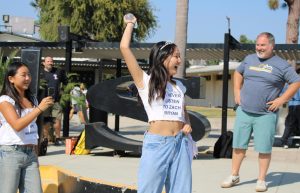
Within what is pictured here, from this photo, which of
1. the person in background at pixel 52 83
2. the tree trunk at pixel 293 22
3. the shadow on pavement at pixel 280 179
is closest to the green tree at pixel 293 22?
the tree trunk at pixel 293 22

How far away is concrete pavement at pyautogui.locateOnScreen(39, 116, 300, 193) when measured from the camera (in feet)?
23.2

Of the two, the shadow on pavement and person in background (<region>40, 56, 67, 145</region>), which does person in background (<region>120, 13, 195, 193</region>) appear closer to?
the shadow on pavement

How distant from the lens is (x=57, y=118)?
12.1 m

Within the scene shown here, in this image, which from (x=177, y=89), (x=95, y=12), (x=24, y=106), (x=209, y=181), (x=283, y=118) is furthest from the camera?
(x=95, y=12)

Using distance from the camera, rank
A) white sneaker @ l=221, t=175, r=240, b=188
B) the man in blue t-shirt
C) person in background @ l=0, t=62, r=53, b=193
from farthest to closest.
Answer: white sneaker @ l=221, t=175, r=240, b=188 → the man in blue t-shirt → person in background @ l=0, t=62, r=53, b=193

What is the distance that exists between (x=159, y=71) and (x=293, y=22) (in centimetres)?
2168

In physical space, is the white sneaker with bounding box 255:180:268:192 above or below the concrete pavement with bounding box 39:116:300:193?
above

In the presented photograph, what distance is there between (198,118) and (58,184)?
3951 millimetres

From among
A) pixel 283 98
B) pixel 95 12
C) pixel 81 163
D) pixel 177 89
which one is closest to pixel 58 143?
pixel 81 163

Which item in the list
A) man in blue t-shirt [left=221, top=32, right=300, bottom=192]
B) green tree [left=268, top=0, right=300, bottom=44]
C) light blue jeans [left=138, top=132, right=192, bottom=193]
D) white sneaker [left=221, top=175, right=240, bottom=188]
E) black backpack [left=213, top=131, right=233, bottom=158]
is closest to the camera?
light blue jeans [left=138, top=132, right=192, bottom=193]

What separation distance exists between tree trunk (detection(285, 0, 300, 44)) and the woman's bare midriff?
834 inches

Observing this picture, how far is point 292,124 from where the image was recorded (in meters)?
12.0

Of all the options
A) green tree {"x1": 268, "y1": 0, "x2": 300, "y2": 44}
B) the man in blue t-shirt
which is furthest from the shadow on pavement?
green tree {"x1": 268, "y1": 0, "x2": 300, "y2": 44}

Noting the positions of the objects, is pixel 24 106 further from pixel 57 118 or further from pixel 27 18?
pixel 27 18
